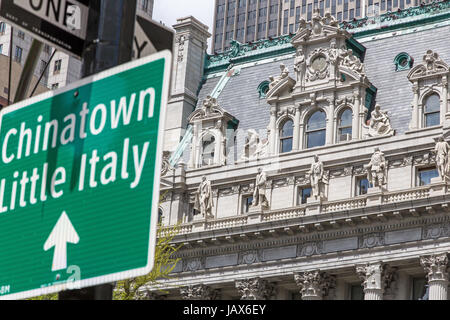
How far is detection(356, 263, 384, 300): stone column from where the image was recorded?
5353 cm

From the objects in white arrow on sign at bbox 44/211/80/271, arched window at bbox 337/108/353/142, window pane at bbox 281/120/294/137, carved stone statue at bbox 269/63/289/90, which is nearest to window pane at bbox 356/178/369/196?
arched window at bbox 337/108/353/142

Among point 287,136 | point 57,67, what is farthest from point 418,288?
point 57,67

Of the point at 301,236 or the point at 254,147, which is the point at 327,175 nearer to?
the point at 301,236

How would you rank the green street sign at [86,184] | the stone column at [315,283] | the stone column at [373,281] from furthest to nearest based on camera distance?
the stone column at [315,283] → the stone column at [373,281] → the green street sign at [86,184]

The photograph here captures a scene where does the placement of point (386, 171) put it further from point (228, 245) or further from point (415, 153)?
point (228, 245)

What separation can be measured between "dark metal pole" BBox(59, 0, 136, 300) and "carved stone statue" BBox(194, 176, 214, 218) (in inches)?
2083

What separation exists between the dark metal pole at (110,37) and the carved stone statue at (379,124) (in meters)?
49.7

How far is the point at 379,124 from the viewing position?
188 feet

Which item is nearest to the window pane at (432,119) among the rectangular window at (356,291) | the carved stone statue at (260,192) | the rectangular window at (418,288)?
the rectangular window at (418,288)

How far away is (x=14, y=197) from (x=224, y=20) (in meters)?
150

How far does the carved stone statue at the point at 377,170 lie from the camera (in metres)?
54.6

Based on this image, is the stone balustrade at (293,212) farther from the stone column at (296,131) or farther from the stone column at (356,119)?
the stone column at (356,119)

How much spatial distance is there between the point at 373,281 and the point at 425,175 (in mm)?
5943

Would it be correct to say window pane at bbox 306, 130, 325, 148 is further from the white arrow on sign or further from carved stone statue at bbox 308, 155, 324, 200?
the white arrow on sign
